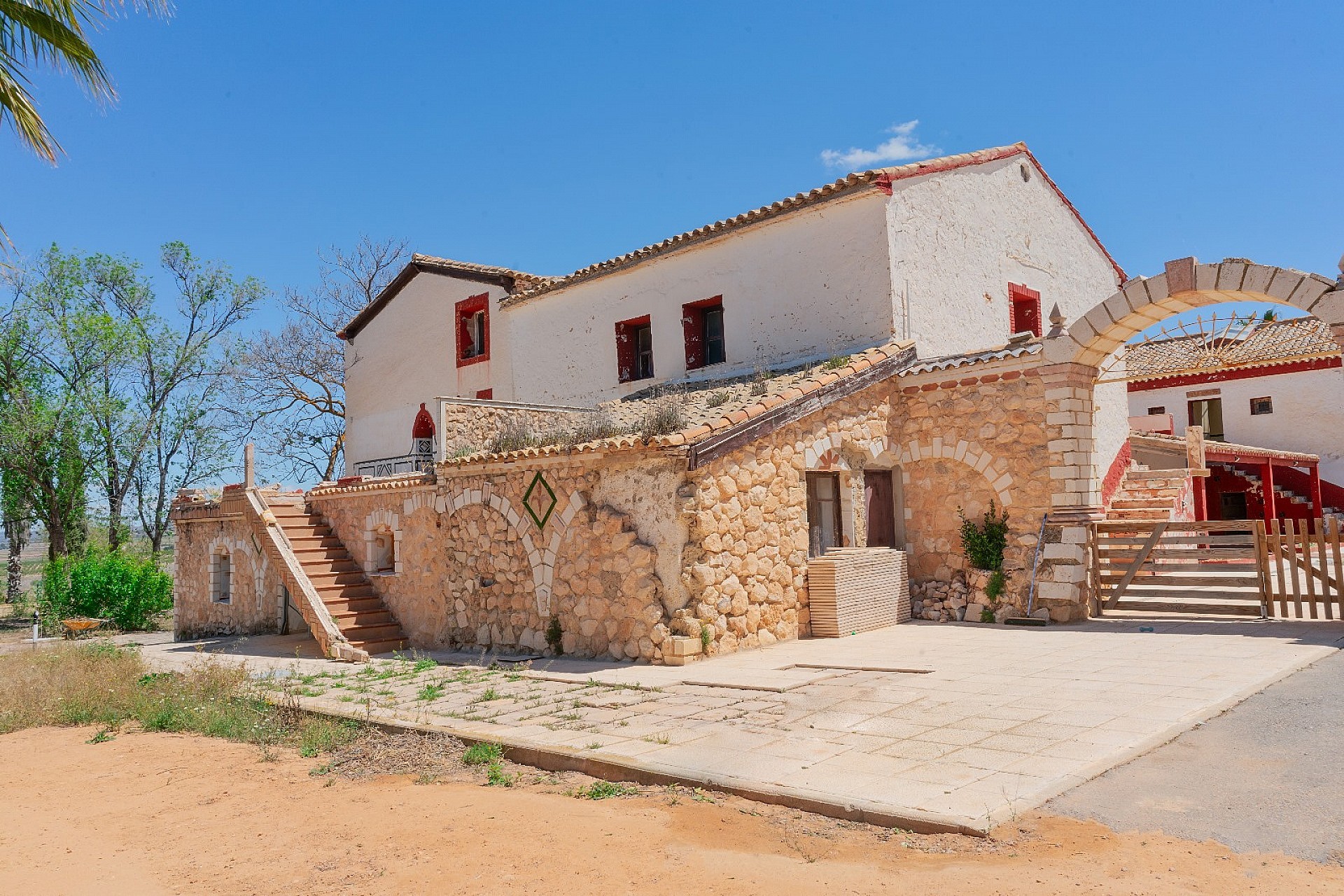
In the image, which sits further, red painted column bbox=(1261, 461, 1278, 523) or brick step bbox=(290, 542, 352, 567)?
red painted column bbox=(1261, 461, 1278, 523)

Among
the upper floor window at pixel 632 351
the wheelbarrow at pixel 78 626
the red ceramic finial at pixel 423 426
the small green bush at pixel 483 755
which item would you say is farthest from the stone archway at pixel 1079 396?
the wheelbarrow at pixel 78 626

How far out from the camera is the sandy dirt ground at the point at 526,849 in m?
4.04

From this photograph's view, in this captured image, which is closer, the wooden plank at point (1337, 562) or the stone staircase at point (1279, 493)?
the wooden plank at point (1337, 562)

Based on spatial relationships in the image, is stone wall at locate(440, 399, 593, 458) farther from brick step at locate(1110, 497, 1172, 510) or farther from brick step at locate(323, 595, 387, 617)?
brick step at locate(1110, 497, 1172, 510)

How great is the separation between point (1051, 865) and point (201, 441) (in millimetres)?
29394

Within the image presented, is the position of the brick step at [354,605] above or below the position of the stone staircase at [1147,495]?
below

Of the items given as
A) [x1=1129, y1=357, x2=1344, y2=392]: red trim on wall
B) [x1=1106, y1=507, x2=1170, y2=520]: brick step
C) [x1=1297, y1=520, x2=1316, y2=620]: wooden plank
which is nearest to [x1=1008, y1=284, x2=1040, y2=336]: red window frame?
[x1=1106, y1=507, x2=1170, y2=520]: brick step

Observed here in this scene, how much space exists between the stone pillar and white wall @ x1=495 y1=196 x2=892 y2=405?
8.95 ft

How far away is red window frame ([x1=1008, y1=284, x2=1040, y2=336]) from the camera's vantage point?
16.6 m

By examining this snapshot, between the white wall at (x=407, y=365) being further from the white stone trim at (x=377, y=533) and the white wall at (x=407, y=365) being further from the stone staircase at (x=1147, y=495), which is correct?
the stone staircase at (x=1147, y=495)

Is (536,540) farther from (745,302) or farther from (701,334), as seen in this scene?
(701,334)

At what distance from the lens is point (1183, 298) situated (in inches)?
475

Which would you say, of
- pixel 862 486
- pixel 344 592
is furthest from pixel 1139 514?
pixel 344 592

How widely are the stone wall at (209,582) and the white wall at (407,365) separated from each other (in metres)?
4.97
